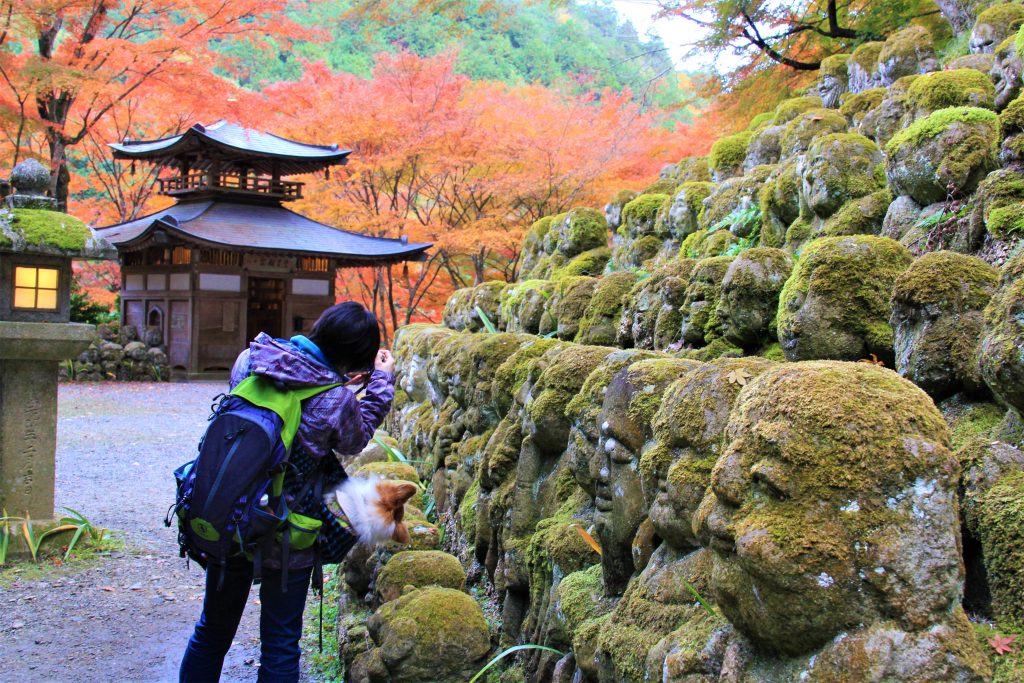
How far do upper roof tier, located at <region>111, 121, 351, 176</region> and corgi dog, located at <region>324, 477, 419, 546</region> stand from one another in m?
18.4

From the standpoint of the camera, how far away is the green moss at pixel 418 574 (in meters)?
4.38

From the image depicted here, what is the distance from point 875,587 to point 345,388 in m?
1.89

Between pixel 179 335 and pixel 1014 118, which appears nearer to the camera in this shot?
pixel 1014 118

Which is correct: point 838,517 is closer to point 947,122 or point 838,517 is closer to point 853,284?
point 853,284

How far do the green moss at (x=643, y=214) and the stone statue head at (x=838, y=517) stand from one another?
20.9 feet

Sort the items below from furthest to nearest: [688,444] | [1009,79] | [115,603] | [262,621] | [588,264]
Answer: [588,264] → [115,603] → [1009,79] → [262,621] → [688,444]

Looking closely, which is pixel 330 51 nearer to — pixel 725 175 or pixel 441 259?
pixel 441 259

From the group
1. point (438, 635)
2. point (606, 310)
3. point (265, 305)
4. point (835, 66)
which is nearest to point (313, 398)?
point (438, 635)

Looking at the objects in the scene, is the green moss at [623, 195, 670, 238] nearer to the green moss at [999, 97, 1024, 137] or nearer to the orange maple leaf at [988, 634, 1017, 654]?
the green moss at [999, 97, 1024, 137]

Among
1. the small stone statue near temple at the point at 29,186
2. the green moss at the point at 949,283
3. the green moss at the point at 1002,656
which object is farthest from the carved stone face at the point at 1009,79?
the small stone statue near temple at the point at 29,186

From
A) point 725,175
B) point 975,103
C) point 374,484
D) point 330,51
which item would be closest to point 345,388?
point 374,484

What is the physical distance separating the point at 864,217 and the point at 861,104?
3021 millimetres

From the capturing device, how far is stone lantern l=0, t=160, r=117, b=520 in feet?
19.3

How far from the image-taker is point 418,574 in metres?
4.39
